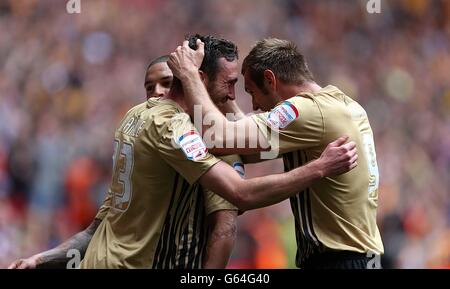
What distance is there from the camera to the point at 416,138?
10.1 meters

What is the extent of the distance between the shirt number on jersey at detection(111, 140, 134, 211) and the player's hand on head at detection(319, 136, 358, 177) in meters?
0.98

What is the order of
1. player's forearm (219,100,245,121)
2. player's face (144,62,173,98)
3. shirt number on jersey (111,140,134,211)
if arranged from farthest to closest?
player's face (144,62,173,98)
player's forearm (219,100,245,121)
shirt number on jersey (111,140,134,211)

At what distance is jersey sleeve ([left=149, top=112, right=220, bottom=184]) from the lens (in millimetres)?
4176

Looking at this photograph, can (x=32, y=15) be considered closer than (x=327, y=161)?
No

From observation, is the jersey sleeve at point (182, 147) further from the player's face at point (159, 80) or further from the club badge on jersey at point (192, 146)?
the player's face at point (159, 80)

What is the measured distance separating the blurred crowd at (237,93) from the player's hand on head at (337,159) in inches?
160

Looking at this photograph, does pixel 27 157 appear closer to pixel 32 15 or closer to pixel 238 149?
pixel 32 15

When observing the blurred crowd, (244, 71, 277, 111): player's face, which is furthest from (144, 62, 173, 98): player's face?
the blurred crowd

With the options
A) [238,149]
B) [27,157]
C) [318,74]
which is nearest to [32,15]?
[27,157]

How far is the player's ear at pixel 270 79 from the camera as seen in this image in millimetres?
4629

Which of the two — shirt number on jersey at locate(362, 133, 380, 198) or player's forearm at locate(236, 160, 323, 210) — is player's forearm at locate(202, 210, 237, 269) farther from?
shirt number on jersey at locate(362, 133, 380, 198)

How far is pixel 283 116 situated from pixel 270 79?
34 centimetres

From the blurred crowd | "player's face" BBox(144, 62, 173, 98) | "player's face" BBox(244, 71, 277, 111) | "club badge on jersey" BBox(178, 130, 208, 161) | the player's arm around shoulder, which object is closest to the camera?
"club badge on jersey" BBox(178, 130, 208, 161)
